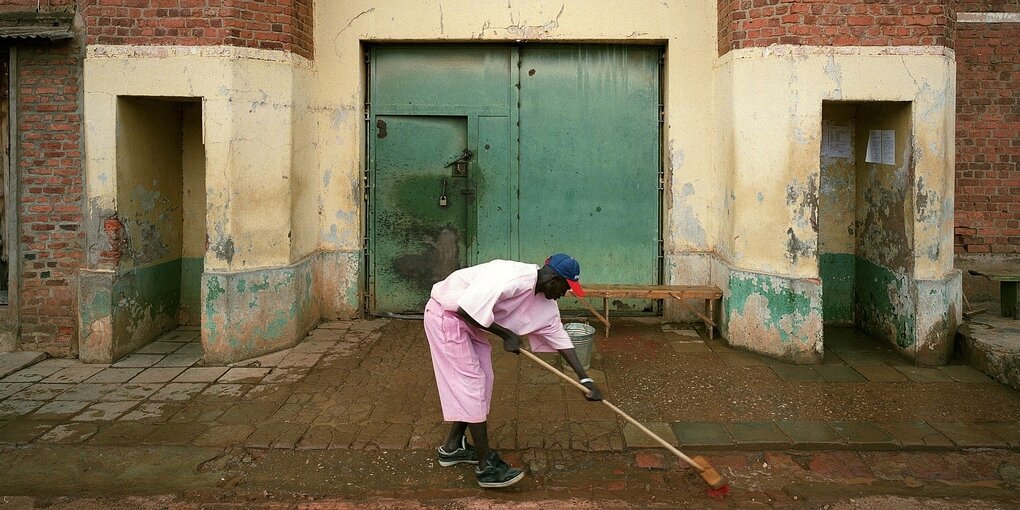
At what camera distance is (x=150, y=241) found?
7.73m

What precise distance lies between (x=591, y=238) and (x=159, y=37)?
4.92m

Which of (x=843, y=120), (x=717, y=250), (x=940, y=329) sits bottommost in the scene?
(x=940, y=329)

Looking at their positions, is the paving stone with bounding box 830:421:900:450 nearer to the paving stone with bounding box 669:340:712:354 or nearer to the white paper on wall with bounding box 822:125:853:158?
the paving stone with bounding box 669:340:712:354

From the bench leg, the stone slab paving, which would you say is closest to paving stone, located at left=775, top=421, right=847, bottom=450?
the stone slab paving

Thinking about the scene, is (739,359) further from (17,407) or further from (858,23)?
(17,407)

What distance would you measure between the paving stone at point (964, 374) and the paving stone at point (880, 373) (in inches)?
17.3

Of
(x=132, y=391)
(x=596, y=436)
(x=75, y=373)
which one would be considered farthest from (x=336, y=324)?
(x=596, y=436)

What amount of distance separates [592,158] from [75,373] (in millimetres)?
5674

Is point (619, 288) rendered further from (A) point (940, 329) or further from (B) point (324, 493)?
(B) point (324, 493)

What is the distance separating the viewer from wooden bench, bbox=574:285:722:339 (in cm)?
757

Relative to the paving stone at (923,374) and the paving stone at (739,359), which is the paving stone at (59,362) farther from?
the paving stone at (923,374)

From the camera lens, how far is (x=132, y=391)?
622 centimetres

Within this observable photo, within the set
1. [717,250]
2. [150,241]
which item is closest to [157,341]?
[150,241]

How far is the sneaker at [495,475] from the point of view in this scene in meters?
4.45
